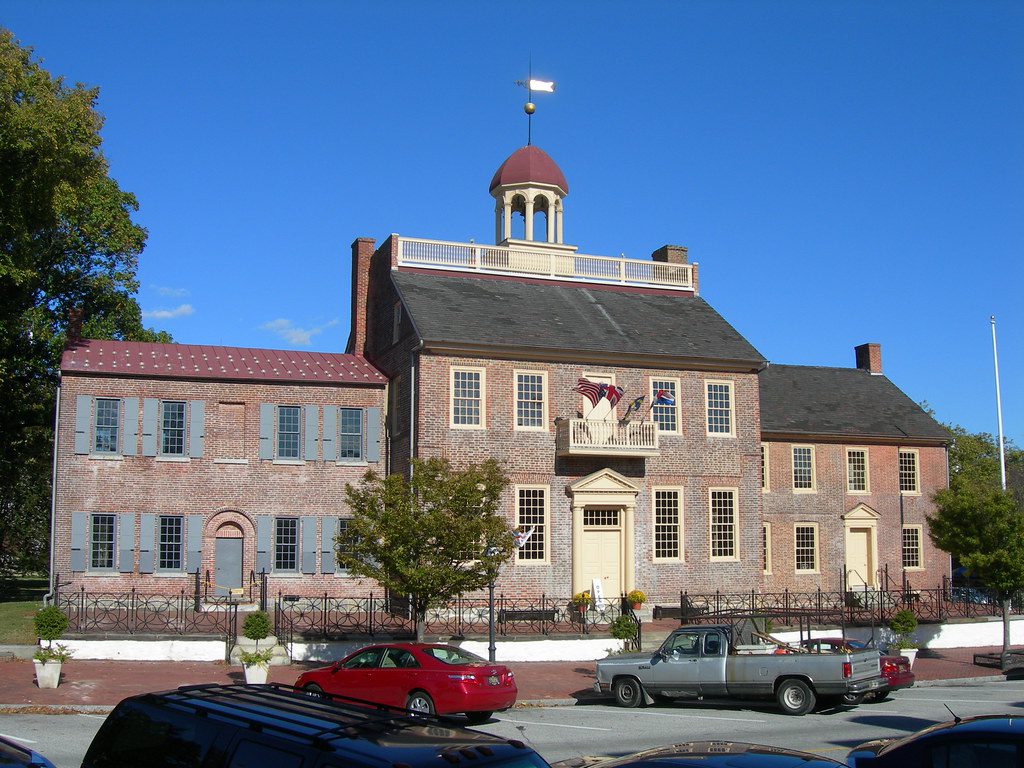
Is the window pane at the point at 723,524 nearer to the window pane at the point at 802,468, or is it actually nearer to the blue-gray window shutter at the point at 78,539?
the window pane at the point at 802,468

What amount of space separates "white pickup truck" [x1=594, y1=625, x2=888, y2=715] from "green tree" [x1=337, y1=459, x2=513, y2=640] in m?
3.97

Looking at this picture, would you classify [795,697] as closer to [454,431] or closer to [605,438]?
[605,438]

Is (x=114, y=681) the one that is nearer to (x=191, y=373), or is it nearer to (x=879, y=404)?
(x=191, y=373)

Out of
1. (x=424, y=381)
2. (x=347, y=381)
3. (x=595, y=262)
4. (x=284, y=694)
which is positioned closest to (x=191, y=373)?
(x=347, y=381)

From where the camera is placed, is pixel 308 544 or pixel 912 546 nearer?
pixel 308 544

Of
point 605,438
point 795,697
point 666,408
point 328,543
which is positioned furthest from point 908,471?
point 795,697

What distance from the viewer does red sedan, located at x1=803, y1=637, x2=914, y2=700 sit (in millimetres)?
20234

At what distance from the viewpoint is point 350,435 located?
33812 millimetres

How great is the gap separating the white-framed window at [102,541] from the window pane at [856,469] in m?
26.6

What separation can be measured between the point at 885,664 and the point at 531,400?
601 inches

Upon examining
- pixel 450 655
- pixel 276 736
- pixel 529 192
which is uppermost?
pixel 529 192

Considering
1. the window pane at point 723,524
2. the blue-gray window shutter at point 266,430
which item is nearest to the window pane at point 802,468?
the window pane at point 723,524

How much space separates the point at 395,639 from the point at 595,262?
57.6 ft

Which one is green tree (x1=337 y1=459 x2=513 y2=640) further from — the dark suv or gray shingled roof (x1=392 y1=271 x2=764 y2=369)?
the dark suv
